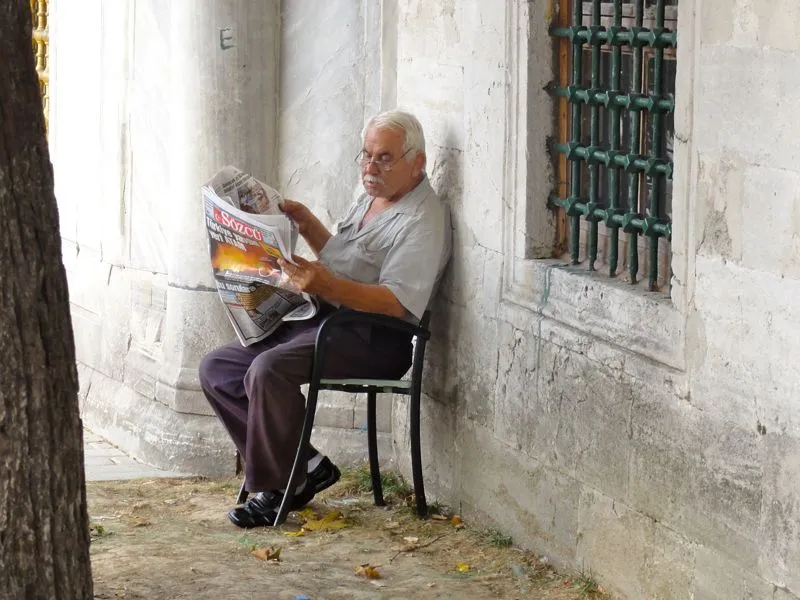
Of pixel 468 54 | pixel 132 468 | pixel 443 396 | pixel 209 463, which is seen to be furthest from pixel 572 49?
pixel 132 468

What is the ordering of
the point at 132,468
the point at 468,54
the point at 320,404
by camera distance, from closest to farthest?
the point at 468,54
the point at 320,404
the point at 132,468

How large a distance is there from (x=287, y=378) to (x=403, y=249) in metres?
0.67

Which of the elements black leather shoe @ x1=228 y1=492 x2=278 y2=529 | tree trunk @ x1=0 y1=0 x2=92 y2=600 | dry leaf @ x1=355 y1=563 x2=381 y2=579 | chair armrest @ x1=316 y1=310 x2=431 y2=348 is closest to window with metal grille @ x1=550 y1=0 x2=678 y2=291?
chair armrest @ x1=316 y1=310 x2=431 y2=348

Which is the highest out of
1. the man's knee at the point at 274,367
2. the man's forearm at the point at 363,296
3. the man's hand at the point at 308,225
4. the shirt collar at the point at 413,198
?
the shirt collar at the point at 413,198

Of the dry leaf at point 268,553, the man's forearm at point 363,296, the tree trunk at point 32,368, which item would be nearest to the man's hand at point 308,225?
the man's forearm at point 363,296

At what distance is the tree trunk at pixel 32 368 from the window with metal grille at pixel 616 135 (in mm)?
2069

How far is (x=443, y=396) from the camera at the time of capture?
6.34 m

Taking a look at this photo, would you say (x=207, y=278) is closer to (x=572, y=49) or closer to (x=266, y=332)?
(x=266, y=332)

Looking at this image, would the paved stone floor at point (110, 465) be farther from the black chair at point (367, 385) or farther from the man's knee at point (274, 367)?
the man's knee at point (274, 367)

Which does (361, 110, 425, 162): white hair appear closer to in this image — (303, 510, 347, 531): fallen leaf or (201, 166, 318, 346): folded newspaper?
(201, 166, 318, 346): folded newspaper

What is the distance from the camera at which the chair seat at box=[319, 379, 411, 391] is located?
598 cm

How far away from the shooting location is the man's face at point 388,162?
606cm

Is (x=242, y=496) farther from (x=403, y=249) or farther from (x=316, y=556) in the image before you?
(x=403, y=249)

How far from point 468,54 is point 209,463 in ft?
7.85
